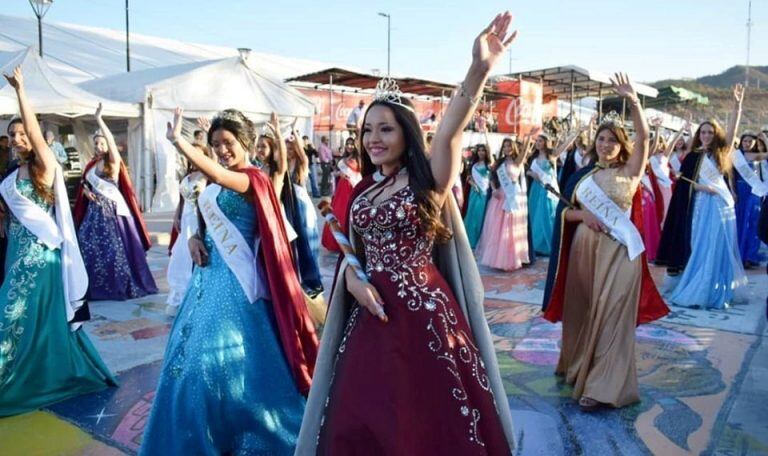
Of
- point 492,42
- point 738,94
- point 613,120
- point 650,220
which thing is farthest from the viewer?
point 650,220

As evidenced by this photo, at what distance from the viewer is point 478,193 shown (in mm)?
10383

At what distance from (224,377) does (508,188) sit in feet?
20.4

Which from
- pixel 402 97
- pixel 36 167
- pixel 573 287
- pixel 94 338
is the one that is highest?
pixel 402 97

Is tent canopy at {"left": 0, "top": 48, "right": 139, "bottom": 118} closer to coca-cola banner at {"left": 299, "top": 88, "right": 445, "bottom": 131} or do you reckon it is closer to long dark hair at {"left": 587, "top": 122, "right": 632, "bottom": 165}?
coca-cola banner at {"left": 299, "top": 88, "right": 445, "bottom": 131}

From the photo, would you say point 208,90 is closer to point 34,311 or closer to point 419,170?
point 34,311

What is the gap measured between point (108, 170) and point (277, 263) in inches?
170

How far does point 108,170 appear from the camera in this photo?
665cm

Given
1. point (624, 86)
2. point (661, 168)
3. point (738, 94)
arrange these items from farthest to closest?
point (661, 168), point (738, 94), point (624, 86)

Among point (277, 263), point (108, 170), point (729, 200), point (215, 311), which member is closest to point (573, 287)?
point (277, 263)

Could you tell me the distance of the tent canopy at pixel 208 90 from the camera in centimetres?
1352

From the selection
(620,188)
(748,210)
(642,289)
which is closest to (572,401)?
(642,289)

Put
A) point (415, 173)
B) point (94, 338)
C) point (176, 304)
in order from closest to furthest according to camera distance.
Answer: point (415, 173), point (94, 338), point (176, 304)

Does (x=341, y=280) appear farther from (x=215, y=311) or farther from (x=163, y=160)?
(x=163, y=160)

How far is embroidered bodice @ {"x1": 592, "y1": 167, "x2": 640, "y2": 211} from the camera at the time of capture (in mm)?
3822
